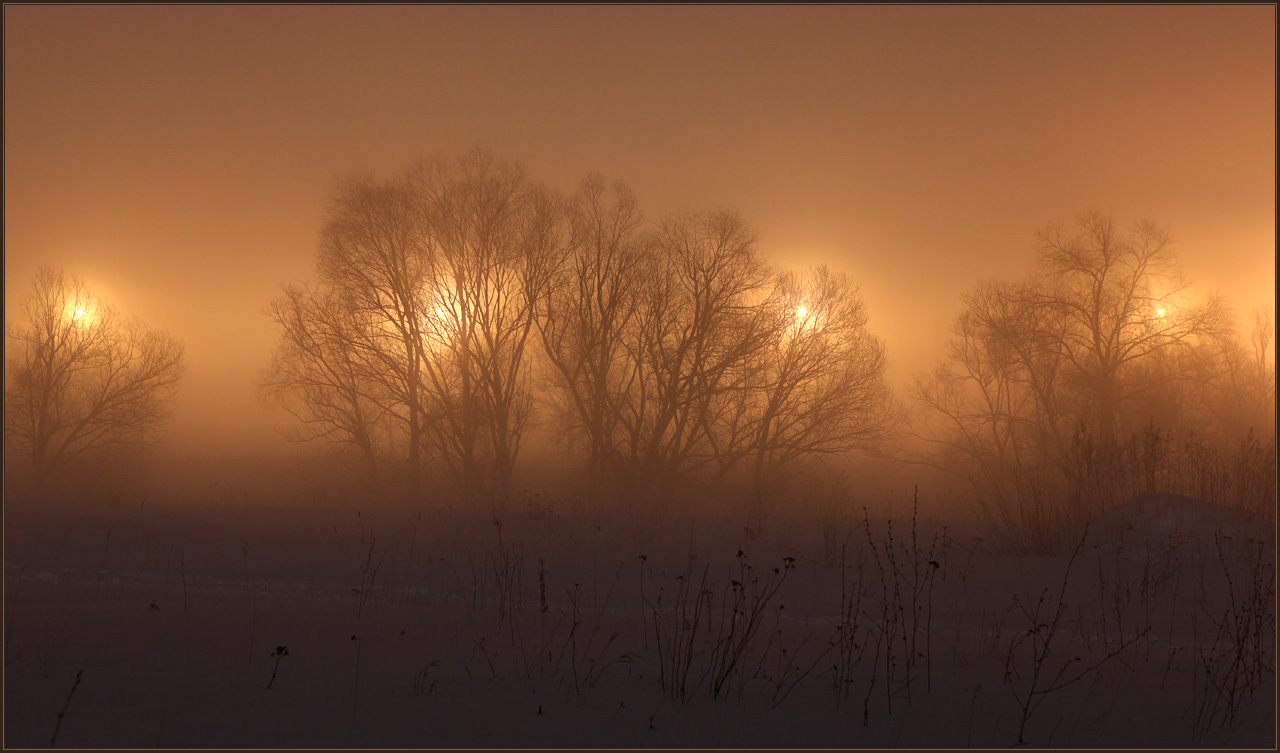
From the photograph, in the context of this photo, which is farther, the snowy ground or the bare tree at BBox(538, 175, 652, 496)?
the bare tree at BBox(538, 175, 652, 496)

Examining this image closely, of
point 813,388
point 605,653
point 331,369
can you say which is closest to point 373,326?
point 331,369

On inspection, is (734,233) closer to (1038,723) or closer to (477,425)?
(477,425)

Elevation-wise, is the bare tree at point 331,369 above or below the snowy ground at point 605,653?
above

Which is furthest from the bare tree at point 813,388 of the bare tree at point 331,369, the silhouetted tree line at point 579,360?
the bare tree at point 331,369

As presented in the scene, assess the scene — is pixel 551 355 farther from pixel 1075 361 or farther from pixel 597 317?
pixel 1075 361

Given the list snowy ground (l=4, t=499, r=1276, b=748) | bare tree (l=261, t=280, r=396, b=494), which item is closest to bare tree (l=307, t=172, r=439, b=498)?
bare tree (l=261, t=280, r=396, b=494)

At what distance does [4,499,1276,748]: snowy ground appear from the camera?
414cm

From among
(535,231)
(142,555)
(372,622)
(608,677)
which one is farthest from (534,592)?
(535,231)

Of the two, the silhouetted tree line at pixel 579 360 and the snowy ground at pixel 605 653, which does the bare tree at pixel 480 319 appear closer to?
the silhouetted tree line at pixel 579 360

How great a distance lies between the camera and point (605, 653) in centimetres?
545

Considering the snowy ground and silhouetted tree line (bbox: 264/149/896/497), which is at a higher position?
Result: silhouetted tree line (bbox: 264/149/896/497)

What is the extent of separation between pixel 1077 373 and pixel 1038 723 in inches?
903

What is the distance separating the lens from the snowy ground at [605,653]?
4145 millimetres

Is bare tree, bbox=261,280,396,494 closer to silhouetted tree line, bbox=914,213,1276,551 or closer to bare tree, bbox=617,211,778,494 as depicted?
bare tree, bbox=617,211,778,494
